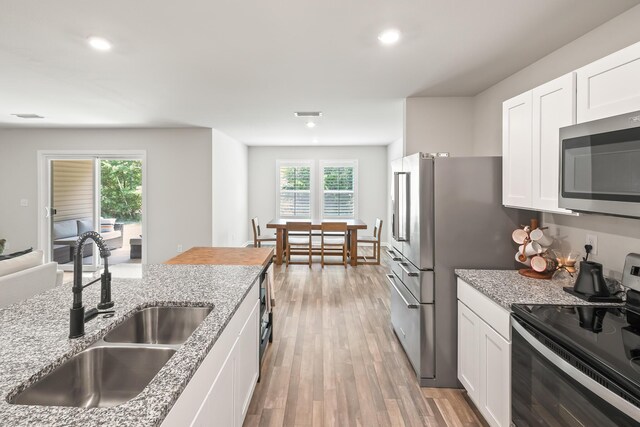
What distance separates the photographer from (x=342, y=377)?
2580 millimetres

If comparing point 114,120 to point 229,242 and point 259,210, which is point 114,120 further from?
point 259,210

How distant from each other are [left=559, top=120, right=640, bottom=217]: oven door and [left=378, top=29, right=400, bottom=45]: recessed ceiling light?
1206 mm

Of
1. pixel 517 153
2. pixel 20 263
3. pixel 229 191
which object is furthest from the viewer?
pixel 229 191

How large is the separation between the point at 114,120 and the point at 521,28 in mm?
5284

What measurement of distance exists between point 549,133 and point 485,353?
130cm

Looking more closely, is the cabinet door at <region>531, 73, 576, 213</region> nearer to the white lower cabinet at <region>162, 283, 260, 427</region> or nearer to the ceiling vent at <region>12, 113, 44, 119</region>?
the white lower cabinet at <region>162, 283, 260, 427</region>

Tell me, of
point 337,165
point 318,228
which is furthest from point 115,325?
point 337,165

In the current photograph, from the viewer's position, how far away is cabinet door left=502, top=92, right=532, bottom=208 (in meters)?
2.09

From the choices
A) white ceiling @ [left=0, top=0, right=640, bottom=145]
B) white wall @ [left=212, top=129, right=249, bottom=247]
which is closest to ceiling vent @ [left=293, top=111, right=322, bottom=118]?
white ceiling @ [left=0, top=0, right=640, bottom=145]

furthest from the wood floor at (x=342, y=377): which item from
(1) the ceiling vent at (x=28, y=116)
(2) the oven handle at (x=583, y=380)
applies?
(1) the ceiling vent at (x=28, y=116)

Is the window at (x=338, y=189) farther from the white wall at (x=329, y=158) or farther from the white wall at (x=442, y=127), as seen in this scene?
the white wall at (x=442, y=127)

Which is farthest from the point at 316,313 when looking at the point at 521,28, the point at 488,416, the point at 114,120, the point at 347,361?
the point at 114,120

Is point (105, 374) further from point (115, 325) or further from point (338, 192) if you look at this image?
point (338, 192)

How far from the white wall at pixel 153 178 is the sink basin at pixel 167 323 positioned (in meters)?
4.23
